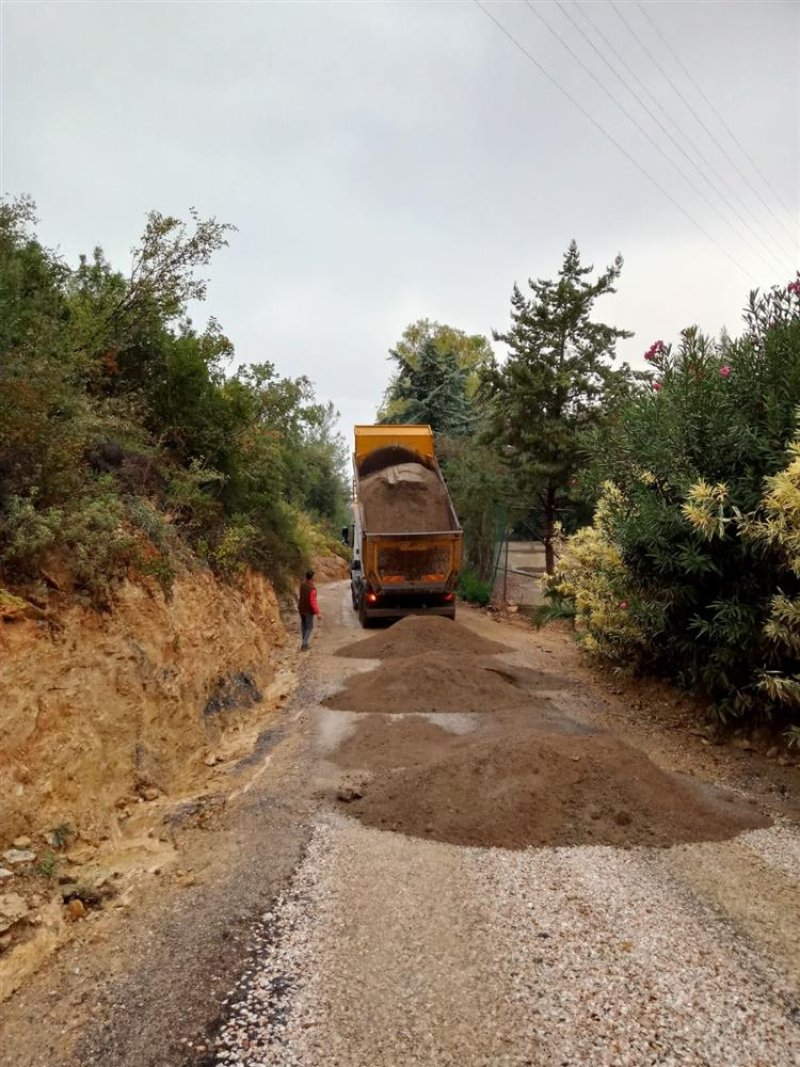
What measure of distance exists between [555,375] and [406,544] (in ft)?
21.8

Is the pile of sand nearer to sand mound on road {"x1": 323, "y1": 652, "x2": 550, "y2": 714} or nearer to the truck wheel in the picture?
the truck wheel

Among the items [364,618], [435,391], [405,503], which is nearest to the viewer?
[405,503]

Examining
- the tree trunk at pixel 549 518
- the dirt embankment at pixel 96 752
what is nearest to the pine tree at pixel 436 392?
the tree trunk at pixel 549 518

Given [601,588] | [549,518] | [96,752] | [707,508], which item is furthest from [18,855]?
[549,518]

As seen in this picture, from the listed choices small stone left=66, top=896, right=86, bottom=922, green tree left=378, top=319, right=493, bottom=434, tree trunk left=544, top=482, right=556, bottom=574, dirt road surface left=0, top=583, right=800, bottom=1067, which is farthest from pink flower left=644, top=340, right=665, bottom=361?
green tree left=378, top=319, right=493, bottom=434

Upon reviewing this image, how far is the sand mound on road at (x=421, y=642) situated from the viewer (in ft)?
39.8

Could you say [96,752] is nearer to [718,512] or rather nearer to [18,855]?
[18,855]

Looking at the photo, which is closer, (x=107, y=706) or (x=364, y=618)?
(x=107, y=706)

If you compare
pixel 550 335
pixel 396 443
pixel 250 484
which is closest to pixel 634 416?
pixel 250 484

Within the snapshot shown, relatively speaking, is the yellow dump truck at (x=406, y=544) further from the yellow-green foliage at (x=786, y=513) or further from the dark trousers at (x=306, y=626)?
the yellow-green foliage at (x=786, y=513)

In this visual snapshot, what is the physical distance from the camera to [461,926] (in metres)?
3.92

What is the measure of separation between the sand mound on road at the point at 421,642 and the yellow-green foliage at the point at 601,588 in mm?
2497

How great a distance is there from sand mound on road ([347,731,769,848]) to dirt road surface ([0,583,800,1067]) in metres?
0.02

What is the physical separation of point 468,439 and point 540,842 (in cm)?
2225
